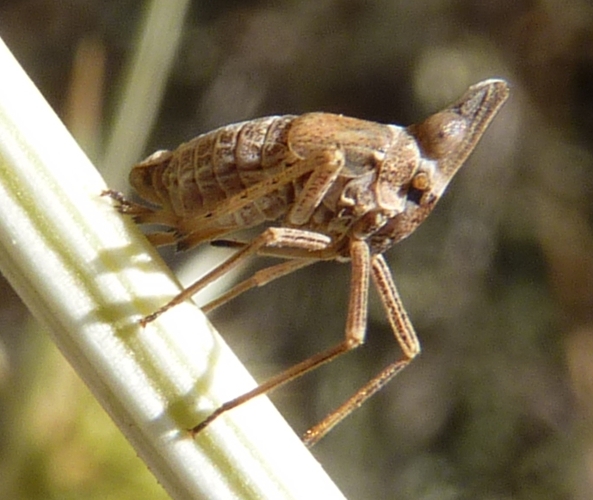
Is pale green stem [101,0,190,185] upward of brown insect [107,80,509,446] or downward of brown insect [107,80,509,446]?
upward

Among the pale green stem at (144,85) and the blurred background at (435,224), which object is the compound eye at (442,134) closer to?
the pale green stem at (144,85)

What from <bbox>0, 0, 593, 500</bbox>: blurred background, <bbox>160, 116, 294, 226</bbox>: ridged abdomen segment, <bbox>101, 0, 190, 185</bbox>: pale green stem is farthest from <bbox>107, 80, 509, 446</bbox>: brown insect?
<bbox>0, 0, 593, 500</bbox>: blurred background

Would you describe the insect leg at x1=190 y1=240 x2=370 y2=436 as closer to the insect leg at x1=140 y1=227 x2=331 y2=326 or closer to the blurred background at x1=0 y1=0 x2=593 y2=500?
the insect leg at x1=140 y1=227 x2=331 y2=326

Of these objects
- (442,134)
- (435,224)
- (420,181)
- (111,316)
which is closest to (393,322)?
(420,181)

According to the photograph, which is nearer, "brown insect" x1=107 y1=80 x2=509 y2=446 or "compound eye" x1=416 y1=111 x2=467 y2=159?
"brown insect" x1=107 y1=80 x2=509 y2=446

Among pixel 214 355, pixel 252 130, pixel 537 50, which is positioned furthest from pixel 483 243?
pixel 214 355

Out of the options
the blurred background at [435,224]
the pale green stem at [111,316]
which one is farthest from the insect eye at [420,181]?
the blurred background at [435,224]
